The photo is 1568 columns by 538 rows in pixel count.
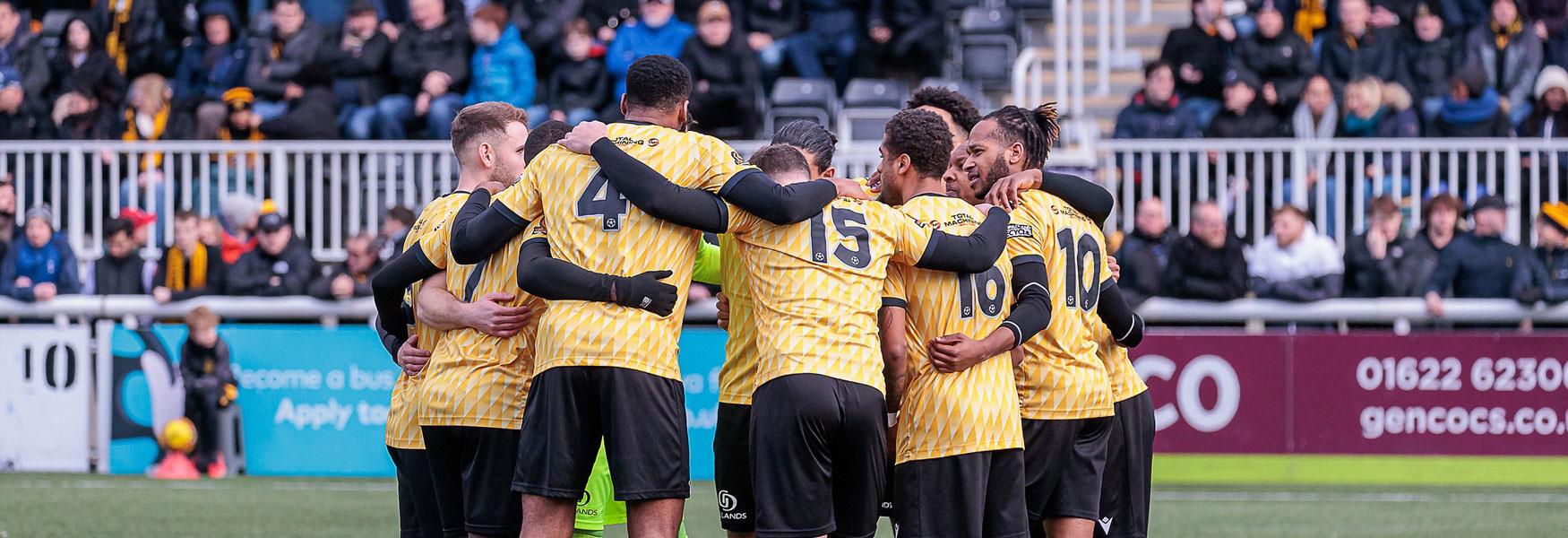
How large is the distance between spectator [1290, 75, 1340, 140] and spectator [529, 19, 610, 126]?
5702mm

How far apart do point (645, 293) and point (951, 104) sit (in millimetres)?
1889

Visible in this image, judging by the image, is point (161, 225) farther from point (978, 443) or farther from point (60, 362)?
point (978, 443)

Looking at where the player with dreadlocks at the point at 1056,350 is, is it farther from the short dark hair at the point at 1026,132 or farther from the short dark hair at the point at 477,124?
the short dark hair at the point at 477,124

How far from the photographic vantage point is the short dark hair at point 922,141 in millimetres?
6582

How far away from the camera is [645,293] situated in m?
6.25

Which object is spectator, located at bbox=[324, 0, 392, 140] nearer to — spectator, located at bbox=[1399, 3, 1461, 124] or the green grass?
the green grass

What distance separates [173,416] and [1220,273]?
7186mm

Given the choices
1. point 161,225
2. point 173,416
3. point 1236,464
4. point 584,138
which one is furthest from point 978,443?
point 161,225

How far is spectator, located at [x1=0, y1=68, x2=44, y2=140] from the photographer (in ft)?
55.7

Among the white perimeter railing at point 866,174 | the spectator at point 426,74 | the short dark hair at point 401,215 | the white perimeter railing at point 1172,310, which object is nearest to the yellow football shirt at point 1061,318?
the white perimeter railing at point 1172,310

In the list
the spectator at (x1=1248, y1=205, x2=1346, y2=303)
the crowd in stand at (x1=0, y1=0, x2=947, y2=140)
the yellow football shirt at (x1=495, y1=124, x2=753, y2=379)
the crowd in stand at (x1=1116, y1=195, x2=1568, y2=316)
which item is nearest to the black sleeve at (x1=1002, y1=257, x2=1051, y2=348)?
the yellow football shirt at (x1=495, y1=124, x2=753, y2=379)

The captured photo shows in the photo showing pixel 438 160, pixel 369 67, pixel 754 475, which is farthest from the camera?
pixel 369 67

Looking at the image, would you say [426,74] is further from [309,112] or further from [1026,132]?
[1026,132]

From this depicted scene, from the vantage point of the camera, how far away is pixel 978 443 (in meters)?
6.31
